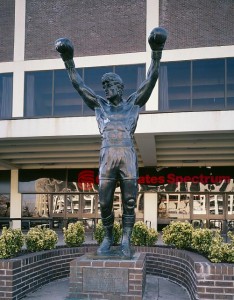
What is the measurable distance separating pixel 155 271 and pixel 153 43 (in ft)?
14.9

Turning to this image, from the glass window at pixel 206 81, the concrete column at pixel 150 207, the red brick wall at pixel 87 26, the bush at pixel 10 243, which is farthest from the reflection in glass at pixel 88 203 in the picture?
the bush at pixel 10 243

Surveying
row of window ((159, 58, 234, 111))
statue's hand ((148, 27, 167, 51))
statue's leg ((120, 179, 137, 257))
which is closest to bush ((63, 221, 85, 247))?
statue's leg ((120, 179, 137, 257))

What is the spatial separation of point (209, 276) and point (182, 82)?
40.2ft

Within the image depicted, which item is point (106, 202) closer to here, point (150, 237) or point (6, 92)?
point (150, 237)

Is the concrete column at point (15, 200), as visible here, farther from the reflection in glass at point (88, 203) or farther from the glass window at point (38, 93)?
the glass window at point (38, 93)

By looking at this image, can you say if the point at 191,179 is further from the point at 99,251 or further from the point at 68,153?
the point at 99,251

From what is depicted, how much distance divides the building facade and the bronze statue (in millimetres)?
9213

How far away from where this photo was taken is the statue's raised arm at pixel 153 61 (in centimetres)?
530

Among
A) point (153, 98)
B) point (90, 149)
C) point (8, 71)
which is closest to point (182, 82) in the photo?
point (153, 98)

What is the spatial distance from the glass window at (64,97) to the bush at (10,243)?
35.3 ft

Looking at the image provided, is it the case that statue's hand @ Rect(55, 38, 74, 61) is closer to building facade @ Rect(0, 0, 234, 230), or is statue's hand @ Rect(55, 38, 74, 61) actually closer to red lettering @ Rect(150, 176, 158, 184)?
building facade @ Rect(0, 0, 234, 230)

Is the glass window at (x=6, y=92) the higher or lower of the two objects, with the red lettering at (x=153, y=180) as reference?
higher

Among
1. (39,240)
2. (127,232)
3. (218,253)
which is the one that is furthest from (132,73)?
(218,253)

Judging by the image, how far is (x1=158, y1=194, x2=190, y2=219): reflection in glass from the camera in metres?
21.0
